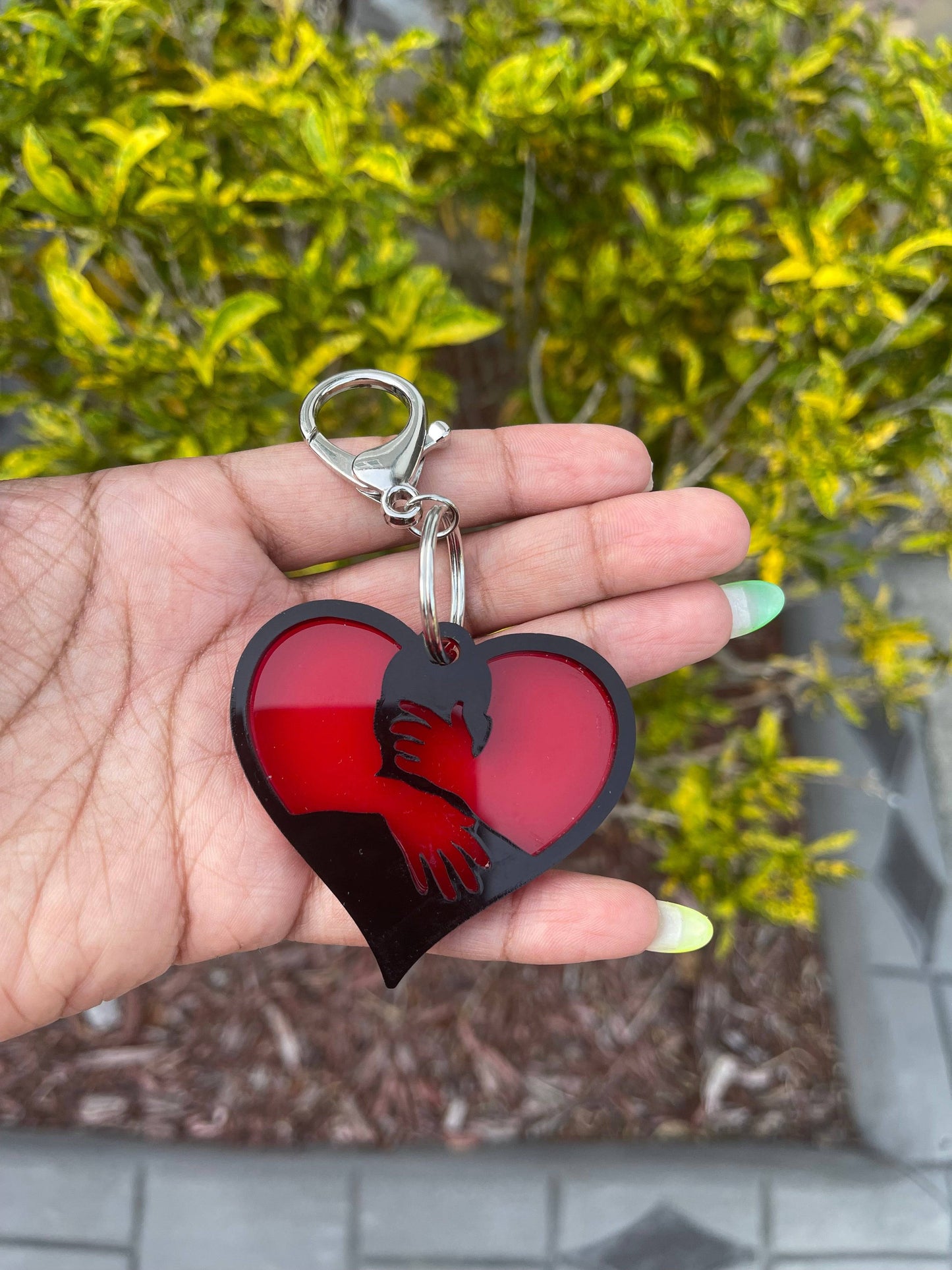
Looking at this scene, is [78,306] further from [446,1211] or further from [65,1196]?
[446,1211]

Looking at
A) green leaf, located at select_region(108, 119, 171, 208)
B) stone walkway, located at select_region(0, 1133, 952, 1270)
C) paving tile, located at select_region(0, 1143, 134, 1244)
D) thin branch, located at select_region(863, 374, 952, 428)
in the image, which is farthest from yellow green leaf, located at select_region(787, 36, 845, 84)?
paving tile, located at select_region(0, 1143, 134, 1244)

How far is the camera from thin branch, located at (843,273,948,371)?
1.99 m

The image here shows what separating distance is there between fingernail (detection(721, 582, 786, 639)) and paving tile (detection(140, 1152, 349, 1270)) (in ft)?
5.90

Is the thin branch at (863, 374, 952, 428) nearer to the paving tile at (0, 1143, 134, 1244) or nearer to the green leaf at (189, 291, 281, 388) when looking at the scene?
the green leaf at (189, 291, 281, 388)

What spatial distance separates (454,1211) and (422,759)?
1451 millimetres

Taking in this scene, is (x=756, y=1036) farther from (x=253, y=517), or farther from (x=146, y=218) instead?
(x=146, y=218)

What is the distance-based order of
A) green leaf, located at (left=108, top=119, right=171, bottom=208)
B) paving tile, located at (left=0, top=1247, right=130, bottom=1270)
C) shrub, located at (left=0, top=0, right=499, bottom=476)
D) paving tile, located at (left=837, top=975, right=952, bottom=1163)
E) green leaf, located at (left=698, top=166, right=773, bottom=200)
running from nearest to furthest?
green leaf, located at (left=108, top=119, right=171, bottom=208) < shrub, located at (left=0, top=0, right=499, bottom=476) < green leaf, located at (left=698, top=166, right=773, bottom=200) < paving tile, located at (left=0, top=1247, right=130, bottom=1270) < paving tile, located at (left=837, top=975, right=952, bottom=1163)

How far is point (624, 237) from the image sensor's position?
237 centimetres

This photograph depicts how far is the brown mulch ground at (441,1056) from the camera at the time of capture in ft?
8.52

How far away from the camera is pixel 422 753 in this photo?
174 cm

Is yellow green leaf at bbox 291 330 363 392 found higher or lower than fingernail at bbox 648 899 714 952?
higher

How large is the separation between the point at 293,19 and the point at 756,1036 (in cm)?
291

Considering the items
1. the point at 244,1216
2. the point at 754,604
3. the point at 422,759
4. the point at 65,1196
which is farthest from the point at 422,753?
the point at 65,1196

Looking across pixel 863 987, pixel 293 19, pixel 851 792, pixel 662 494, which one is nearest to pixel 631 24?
pixel 293 19
